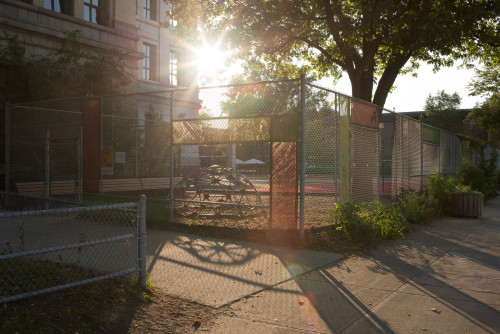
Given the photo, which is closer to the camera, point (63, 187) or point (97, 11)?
point (63, 187)

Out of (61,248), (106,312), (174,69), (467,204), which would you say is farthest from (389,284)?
(174,69)

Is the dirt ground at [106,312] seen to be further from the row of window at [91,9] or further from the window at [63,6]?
the row of window at [91,9]

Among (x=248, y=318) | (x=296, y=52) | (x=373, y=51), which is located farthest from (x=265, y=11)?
(x=248, y=318)

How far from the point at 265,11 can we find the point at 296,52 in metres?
5.32

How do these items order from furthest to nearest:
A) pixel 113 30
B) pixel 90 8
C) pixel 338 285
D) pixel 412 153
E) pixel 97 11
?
pixel 97 11
pixel 90 8
pixel 113 30
pixel 412 153
pixel 338 285

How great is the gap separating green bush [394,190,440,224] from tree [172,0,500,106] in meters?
4.58

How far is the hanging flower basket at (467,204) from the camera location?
1291 cm

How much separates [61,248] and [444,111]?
66487 mm

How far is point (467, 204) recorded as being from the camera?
1299 cm

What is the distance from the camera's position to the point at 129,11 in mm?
23453

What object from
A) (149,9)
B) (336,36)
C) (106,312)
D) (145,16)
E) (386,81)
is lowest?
(106,312)

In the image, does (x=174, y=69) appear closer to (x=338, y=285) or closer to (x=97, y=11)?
(x=97, y=11)

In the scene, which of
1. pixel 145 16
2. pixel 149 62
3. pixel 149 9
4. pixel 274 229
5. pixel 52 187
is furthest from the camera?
pixel 149 62

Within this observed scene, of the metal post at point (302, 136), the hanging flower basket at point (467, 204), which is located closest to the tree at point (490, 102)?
the hanging flower basket at point (467, 204)
